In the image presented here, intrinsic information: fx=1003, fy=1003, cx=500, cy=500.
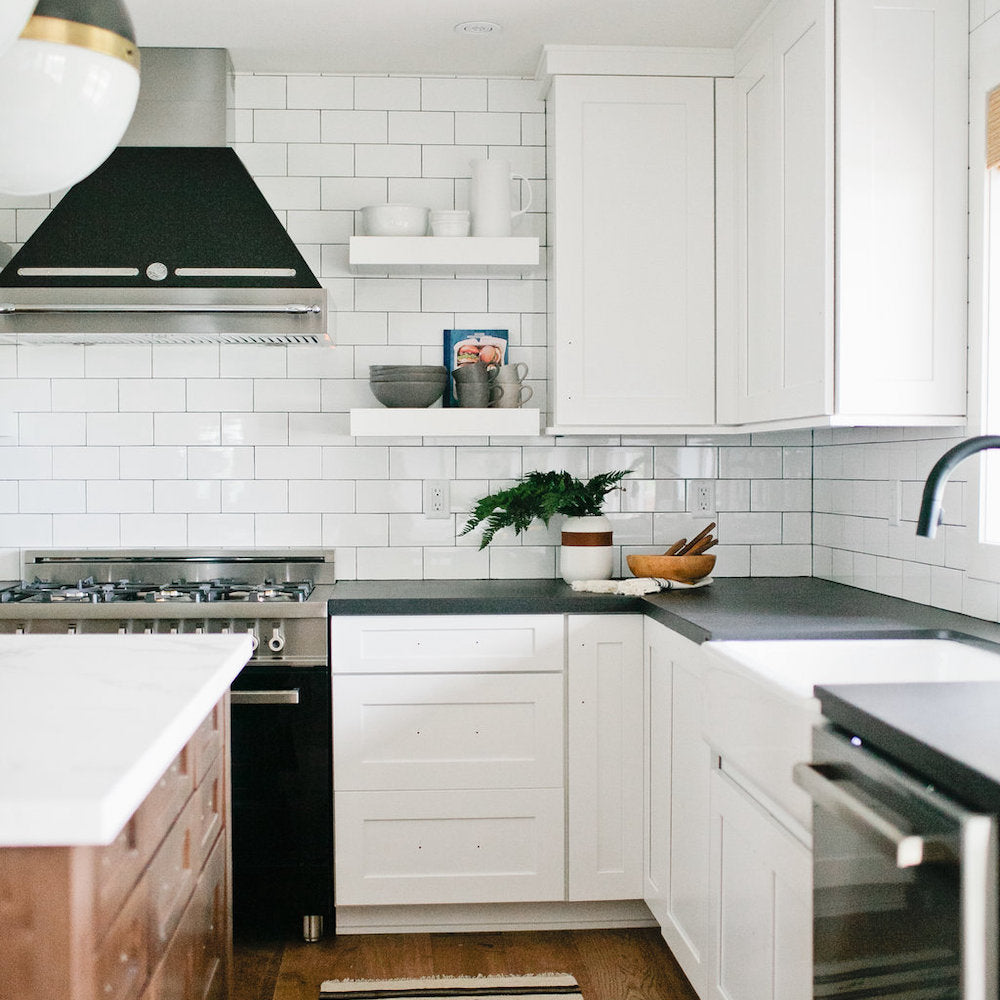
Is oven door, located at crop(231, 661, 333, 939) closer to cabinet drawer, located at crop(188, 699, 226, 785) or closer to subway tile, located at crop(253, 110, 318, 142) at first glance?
cabinet drawer, located at crop(188, 699, 226, 785)

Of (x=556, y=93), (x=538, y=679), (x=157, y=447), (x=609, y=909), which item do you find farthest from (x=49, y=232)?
(x=609, y=909)

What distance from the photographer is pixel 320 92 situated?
10.6 ft

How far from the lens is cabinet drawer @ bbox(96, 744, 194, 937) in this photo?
3.91 feet

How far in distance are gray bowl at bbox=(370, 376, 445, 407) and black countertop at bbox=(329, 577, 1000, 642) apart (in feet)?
1.85

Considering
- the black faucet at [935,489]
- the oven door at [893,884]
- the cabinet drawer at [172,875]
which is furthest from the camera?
the black faucet at [935,489]

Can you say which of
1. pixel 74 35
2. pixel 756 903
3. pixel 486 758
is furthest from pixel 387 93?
pixel 756 903

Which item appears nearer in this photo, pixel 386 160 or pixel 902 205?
pixel 902 205

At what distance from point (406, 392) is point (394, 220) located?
0.52 meters

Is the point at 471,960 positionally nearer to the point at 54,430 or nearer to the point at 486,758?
the point at 486,758

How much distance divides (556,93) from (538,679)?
5.68 ft

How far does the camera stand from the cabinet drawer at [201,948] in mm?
1503

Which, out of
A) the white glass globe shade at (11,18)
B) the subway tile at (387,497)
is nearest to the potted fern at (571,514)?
the subway tile at (387,497)

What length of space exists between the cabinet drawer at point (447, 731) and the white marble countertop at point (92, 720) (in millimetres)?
849

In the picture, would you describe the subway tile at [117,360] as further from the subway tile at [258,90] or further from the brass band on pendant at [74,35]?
the brass band on pendant at [74,35]
